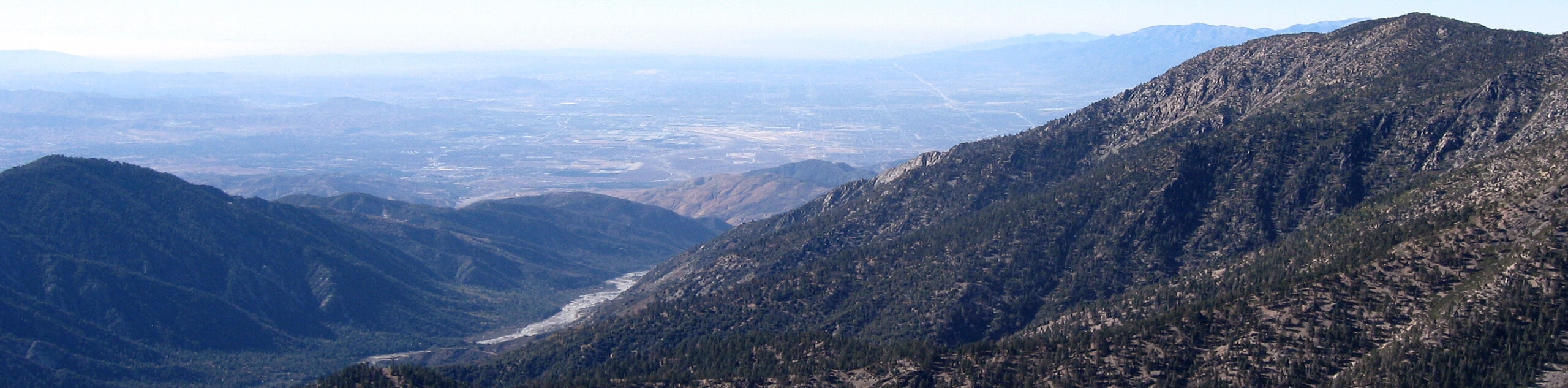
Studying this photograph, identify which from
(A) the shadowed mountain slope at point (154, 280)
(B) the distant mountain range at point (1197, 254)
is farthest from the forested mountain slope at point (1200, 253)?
(A) the shadowed mountain slope at point (154, 280)

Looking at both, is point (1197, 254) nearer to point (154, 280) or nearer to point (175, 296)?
point (175, 296)

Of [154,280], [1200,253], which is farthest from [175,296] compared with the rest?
[1200,253]

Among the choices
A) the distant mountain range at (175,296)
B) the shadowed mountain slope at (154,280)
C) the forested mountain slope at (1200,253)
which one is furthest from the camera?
the shadowed mountain slope at (154,280)

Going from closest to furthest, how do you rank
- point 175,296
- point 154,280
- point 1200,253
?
1. point 1200,253
2. point 175,296
3. point 154,280

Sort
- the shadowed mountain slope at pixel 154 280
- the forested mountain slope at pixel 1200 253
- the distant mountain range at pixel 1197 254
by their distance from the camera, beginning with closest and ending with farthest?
the distant mountain range at pixel 1197 254, the forested mountain slope at pixel 1200 253, the shadowed mountain slope at pixel 154 280

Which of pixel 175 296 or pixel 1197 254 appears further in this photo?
pixel 175 296

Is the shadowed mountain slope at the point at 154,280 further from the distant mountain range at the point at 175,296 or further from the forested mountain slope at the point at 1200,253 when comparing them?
the forested mountain slope at the point at 1200,253

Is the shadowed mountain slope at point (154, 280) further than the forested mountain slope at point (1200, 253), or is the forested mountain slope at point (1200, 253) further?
the shadowed mountain slope at point (154, 280)

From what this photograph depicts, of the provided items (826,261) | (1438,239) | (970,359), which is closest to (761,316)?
(826,261)

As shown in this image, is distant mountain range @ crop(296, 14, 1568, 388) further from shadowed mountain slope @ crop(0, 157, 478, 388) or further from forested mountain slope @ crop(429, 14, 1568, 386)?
shadowed mountain slope @ crop(0, 157, 478, 388)
